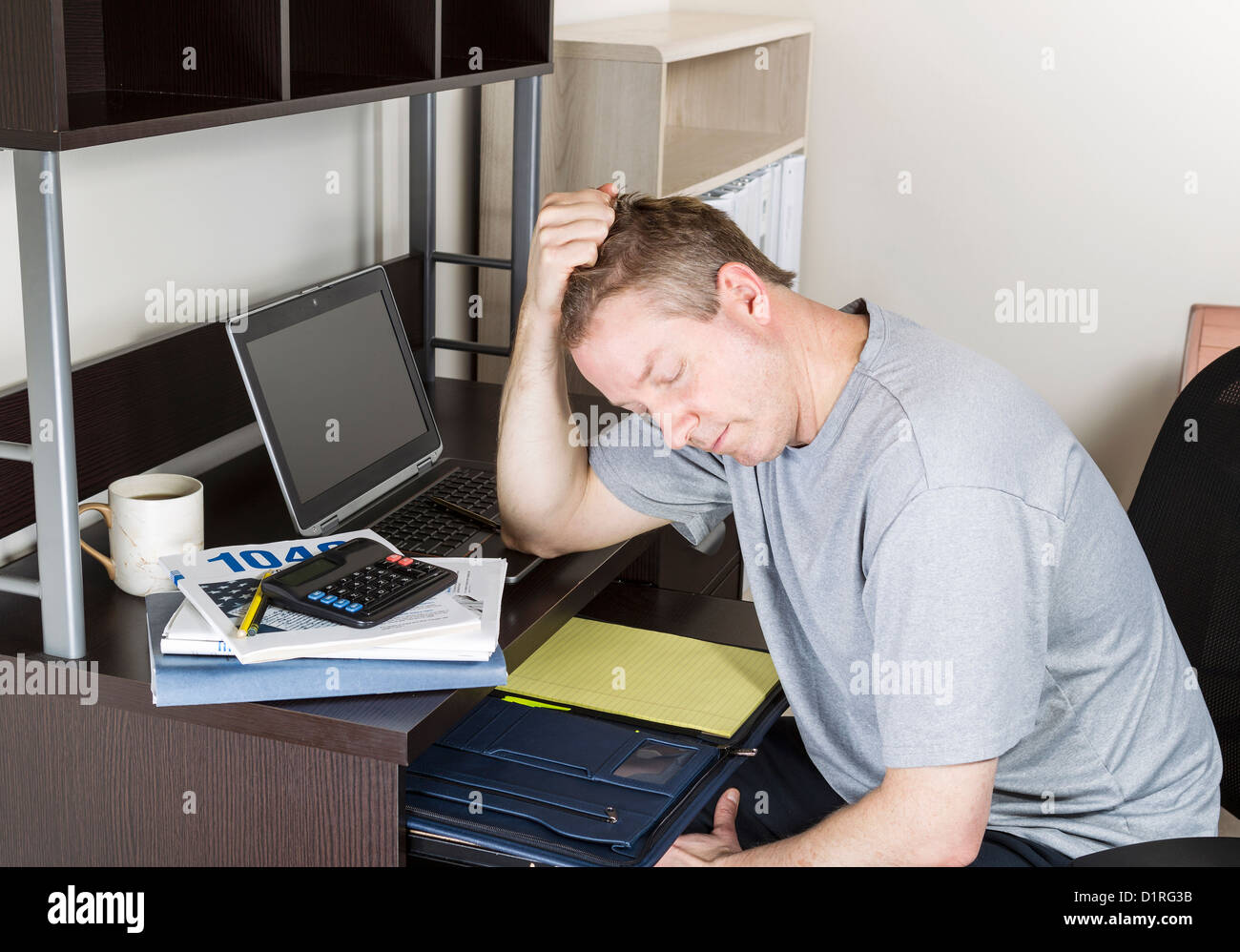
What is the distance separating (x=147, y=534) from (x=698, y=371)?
22.9 inches

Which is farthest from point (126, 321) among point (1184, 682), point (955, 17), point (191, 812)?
point (955, 17)

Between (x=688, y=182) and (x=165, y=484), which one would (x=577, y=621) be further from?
(x=688, y=182)

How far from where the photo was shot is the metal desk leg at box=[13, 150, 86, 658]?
1.05 meters

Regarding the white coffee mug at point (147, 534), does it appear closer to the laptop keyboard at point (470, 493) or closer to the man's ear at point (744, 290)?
the laptop keyboard at point (470, 493)

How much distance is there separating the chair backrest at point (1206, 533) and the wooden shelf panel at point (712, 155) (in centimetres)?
109

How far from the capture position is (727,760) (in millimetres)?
1300

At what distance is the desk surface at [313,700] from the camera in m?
1.12

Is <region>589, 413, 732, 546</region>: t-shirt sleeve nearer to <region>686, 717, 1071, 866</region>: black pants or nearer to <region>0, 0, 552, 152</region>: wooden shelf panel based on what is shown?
<region>686, 717, 1071, 866</region>: black pants

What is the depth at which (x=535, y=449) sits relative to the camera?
58.8 inches

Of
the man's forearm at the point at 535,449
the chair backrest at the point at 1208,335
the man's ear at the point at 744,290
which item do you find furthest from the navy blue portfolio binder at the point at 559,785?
the chair backrest at the point at 1208,335

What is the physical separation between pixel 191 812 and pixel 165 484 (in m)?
A: 0.37

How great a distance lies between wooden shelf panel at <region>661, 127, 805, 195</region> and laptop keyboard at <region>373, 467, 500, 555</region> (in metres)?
0.89

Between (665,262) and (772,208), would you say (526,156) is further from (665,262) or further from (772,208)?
(772,208)
